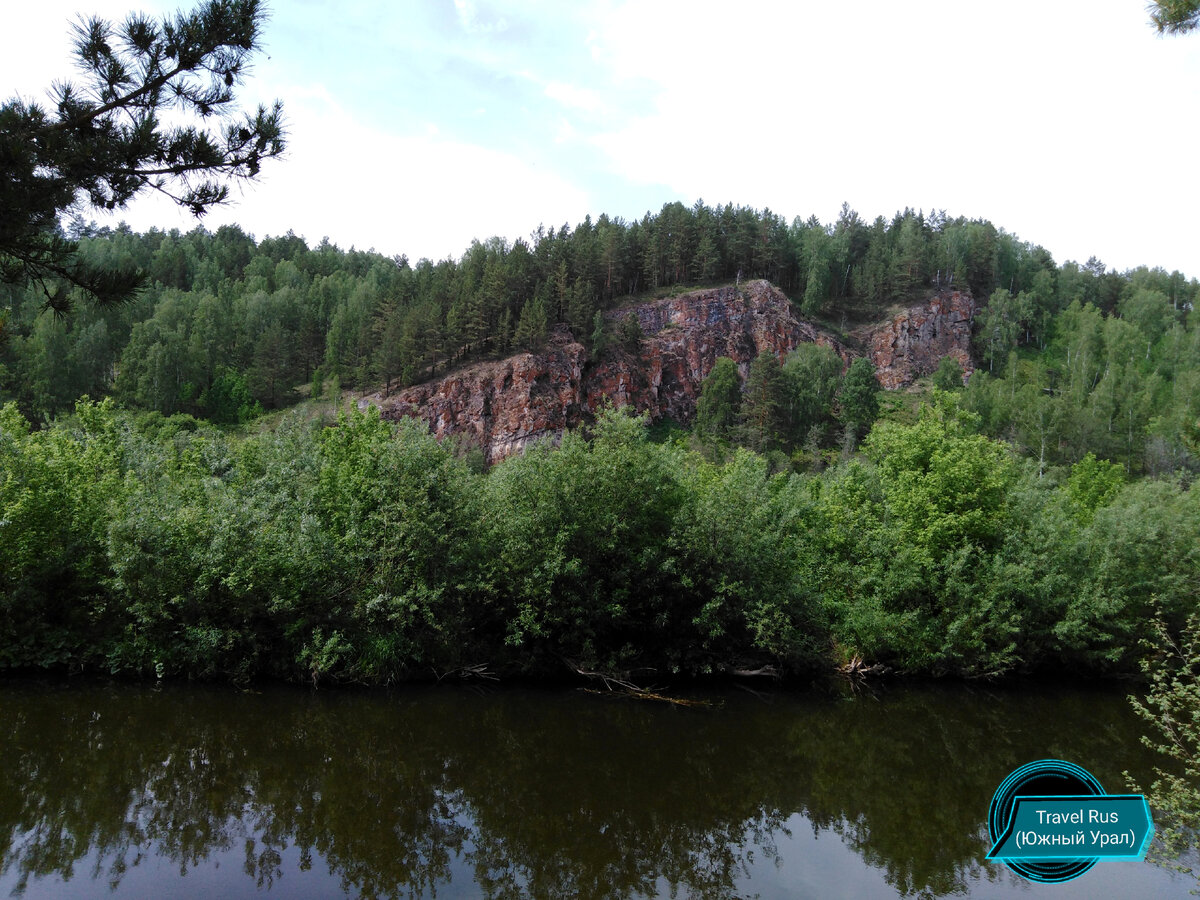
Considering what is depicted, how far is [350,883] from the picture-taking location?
11.1m

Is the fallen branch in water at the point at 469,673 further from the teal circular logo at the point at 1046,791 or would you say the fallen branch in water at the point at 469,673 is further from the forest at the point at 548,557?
the teal circular logo at the point at 1046,791

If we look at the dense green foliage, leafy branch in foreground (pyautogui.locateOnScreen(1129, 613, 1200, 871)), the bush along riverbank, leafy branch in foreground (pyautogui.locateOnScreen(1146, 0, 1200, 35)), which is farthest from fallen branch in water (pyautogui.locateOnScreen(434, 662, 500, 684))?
the dense green foliage

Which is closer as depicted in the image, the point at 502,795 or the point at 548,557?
the point at 502,795

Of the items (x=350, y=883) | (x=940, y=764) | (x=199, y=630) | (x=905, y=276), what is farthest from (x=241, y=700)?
(x=905, y=276)

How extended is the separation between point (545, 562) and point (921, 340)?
297 ft

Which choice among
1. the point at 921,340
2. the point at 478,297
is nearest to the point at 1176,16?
the point at 478,297

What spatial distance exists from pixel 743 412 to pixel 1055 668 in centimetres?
5252

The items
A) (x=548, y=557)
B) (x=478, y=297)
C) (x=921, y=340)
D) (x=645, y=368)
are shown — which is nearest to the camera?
(x=548, y=557)

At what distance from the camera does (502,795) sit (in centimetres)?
1438

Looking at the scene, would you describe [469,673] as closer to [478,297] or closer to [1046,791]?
[1046,791]

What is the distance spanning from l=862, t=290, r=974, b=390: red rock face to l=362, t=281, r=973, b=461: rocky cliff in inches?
6.3

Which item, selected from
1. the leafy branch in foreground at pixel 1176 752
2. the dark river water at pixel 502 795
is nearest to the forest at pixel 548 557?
the dark river water at pixel 502 795

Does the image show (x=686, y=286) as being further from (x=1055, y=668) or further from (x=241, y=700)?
(x=241, y=700)

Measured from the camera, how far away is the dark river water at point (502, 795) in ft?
37.6
